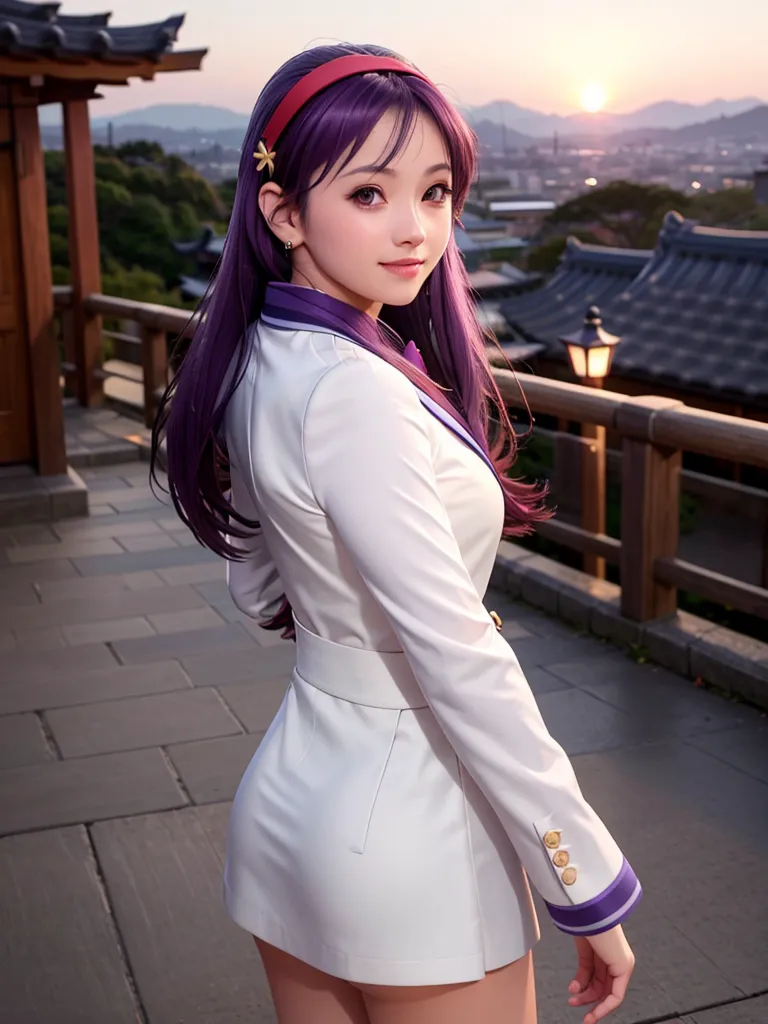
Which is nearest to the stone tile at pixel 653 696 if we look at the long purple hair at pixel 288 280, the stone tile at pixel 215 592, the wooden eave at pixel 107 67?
the stone tile at pixel 215 592

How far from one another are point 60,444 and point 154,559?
1.37m

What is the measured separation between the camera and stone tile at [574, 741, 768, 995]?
2.29 m

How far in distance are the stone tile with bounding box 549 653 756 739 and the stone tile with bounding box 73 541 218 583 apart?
6.25 feet

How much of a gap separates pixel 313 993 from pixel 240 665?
271 cm

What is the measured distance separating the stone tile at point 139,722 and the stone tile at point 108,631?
25.1 inches

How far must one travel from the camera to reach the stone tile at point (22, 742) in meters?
3.22

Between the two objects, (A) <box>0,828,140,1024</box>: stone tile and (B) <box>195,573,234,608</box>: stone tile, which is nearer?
(A) <box>0,828,140,1024</box>: stone tile

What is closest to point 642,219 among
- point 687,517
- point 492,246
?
point 492,246

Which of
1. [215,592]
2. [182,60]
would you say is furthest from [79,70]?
[215,592]

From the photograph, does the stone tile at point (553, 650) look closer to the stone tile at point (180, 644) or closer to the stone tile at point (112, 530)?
the stone tile at point (180, 644)

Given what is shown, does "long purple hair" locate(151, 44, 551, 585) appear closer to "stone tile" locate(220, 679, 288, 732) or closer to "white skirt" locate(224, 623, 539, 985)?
"white skirt" locate(224, 623, 539, 985)

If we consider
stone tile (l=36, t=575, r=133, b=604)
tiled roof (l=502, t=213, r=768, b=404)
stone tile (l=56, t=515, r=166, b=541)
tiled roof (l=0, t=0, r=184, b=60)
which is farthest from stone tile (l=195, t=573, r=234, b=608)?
tiled roof (l=502, t=213, r=768, b=404)

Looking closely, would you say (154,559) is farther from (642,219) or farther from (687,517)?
(642,219)

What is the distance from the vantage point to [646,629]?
388 centimetres
